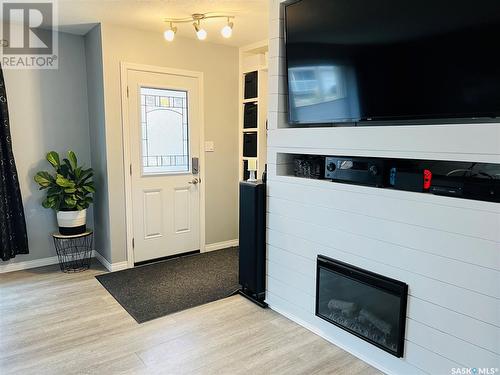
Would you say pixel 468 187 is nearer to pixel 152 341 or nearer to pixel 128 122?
pixel 152 341

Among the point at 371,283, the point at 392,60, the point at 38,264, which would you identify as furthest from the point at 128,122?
the point at 371,283

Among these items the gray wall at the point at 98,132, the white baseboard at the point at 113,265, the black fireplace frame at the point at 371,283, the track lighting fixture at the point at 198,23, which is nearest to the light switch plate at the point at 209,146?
the gray wall at the point at 98,132

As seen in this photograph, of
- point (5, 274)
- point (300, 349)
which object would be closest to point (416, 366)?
point (300, 349)

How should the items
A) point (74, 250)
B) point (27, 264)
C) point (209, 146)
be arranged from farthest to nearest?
point (209, 146) < point (74, 250) < point (27, 264)

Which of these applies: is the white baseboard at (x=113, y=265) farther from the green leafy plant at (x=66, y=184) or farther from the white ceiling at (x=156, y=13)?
the white ceiling at (x=156, y=13)

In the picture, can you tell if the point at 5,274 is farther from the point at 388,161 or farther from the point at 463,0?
the point at 463,0

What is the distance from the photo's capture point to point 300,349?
2309 millimetres

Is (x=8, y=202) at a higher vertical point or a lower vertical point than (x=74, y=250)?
higher

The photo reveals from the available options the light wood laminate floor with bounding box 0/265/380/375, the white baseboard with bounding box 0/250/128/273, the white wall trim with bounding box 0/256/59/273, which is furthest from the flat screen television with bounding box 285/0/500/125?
the white wall trim with bounding box 0/256/59/273

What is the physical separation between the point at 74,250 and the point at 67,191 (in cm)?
74

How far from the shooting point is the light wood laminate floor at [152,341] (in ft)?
6.97

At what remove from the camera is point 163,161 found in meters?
3.87

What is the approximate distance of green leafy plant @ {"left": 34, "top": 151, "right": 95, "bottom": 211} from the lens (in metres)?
3.46

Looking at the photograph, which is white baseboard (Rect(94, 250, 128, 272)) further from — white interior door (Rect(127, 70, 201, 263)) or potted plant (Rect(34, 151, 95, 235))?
potted plant (Rect(34, 151, 95, 235))
